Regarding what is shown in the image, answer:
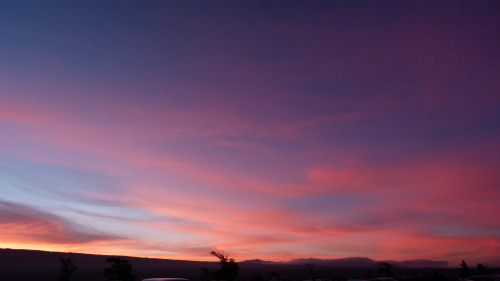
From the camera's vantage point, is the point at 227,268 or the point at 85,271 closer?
the point at 227,268

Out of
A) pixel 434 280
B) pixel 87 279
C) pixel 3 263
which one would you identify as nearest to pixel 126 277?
pixel 434 280

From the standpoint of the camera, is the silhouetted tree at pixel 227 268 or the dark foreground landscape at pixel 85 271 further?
the dark foreground landscape at pixel 85 271

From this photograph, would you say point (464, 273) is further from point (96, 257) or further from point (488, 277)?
point (96, 257)

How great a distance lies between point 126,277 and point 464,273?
4588 cm

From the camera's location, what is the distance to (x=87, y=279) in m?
85.9

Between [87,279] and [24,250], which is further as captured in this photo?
[24,250]

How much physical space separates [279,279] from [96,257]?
104623 millimetres

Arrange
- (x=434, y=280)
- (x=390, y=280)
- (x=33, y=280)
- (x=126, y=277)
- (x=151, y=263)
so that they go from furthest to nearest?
(x=151, y=263)
(x=33, y=280)
(x=126, y=277)
(x=390, y=280)
(x=434, y=280)

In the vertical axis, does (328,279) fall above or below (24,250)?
below

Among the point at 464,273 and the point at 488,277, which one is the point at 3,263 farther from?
the point at 488,277

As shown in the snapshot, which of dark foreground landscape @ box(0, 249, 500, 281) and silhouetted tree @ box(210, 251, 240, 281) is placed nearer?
silhouetted tree @ box(210, 251, 240, 281)

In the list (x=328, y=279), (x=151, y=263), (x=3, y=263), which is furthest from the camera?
(x=151, y=263)

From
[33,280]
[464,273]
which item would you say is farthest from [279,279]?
[33,280]

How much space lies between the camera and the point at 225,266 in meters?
42.8
